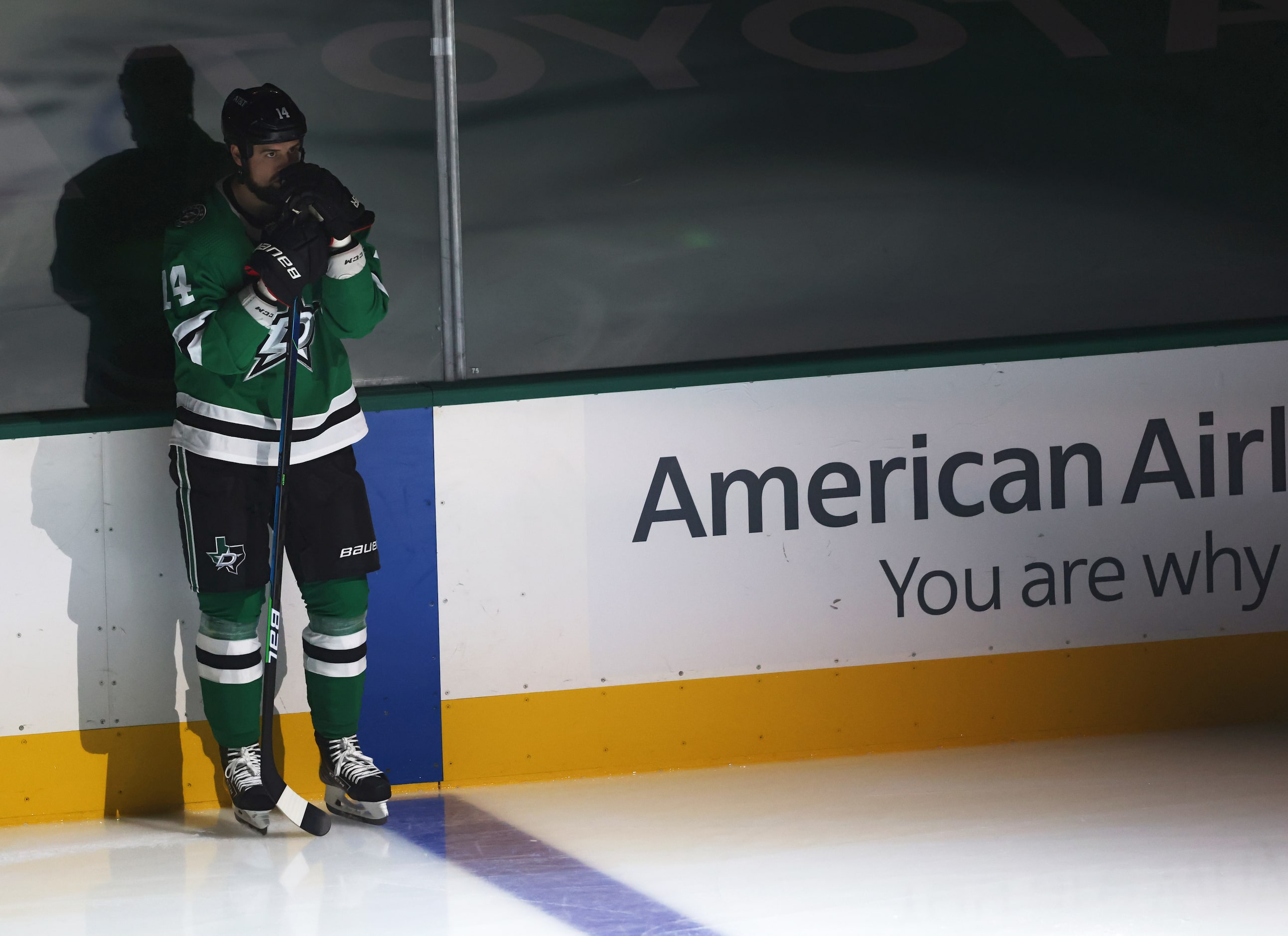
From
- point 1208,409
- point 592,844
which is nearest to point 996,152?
point 1208,409

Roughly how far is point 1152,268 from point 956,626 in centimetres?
105

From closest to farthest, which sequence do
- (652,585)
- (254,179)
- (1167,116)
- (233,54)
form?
(254,179), (233,54), (652,585), (1167,116)

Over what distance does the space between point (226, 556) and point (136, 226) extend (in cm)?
79

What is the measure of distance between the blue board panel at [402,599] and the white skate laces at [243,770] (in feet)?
0.99

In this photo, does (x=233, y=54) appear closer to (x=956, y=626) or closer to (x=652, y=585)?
(x=652, y=585)

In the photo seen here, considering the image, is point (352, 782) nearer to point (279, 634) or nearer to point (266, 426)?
point (279, 634)

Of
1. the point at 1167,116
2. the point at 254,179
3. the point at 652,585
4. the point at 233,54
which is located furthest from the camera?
the point at 1167,116

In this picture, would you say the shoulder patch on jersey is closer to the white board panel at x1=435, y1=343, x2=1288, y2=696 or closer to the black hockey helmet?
the black hockey helmet

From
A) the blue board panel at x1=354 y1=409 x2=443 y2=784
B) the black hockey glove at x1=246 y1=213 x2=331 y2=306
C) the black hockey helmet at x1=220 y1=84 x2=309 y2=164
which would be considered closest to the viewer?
the black hockey glove at x1=246 y1=213 x2=331 y2=306

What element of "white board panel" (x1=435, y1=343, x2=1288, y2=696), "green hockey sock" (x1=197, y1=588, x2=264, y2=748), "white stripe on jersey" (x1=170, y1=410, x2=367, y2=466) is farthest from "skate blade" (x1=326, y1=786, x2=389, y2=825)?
"white stripe on jersey" (x1=170, y1=410, x2=367, y2=466)

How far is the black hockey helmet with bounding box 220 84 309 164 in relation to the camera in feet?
11.3

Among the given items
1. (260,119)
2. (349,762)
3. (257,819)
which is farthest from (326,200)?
(257,819)

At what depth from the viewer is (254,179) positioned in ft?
11.5

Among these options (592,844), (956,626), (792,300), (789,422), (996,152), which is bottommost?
(592,844)
